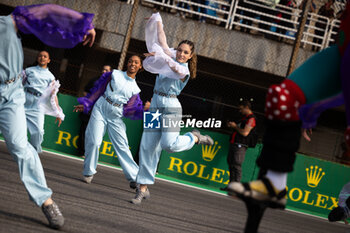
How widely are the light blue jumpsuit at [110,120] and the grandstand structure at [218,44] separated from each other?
452 cm

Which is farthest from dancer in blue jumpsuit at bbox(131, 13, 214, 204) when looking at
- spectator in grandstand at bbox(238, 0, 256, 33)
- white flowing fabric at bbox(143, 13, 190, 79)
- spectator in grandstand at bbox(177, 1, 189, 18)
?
spectator in grandstand at bbox(238, 0, 256, 33)

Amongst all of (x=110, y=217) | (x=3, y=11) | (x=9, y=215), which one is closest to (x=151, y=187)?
(x=110, y=217)

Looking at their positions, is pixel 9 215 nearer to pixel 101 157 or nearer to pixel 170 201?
pixel 170 201

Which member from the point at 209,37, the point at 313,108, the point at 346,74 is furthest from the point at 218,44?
the point at 346,74

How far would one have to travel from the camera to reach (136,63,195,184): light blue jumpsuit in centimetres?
658

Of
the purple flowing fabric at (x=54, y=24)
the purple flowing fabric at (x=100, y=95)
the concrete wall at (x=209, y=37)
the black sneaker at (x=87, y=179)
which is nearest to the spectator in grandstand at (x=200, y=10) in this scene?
the concrete wall at (x=209, y=37)

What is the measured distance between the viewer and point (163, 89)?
661 centimetres

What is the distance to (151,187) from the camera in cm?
925

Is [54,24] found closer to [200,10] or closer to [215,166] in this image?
[215,166]

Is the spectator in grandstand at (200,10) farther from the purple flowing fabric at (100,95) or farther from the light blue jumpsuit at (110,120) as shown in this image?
the light blue jumpsuit at (110,120)

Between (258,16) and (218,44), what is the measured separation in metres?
1.98

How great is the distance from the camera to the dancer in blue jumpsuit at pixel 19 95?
3625mm

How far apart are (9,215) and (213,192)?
7861mm

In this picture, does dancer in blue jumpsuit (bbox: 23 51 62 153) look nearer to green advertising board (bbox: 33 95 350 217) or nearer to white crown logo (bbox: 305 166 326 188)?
green advertising board (bbox: 33 95 350 217)
